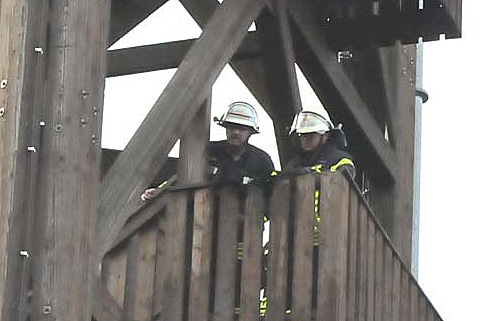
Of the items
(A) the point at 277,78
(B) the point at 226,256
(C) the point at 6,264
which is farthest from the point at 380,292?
(C) the point at 6,264

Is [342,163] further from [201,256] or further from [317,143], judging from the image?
[201,256]

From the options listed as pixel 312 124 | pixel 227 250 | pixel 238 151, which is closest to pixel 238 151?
pixel 238 151

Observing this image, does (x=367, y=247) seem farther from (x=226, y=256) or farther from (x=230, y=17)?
(x=230, y=17)

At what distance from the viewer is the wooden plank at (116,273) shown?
10.2m

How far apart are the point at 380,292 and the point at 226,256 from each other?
1.33 metres

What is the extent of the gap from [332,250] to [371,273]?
0.82m

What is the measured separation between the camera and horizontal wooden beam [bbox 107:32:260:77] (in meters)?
13.0

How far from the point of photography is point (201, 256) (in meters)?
10.2

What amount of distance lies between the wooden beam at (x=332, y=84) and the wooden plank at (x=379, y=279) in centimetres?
194

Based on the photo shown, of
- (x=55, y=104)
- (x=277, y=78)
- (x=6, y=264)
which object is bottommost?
(x=6, y=264)

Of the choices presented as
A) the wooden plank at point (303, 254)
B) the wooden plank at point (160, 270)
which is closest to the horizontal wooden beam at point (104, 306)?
the wooden plank at point (160, 270)

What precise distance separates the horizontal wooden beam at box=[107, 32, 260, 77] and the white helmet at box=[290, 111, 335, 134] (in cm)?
168

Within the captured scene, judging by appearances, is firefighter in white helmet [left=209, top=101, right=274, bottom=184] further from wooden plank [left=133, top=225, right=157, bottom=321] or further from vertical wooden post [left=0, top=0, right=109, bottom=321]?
vertical wooden post [left=0, top=0, right=109, bottom=321]

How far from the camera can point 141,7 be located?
13.0 meters
